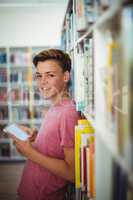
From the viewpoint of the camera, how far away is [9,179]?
416cm

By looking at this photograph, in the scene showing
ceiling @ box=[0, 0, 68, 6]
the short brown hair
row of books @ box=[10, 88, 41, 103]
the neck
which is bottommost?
row of books @ box=[10, 88, 41, 103]

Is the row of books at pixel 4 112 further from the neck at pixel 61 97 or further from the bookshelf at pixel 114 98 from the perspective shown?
the bookshelf at pixel 114 98

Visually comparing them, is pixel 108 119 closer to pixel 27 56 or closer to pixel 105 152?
pixel 105 152

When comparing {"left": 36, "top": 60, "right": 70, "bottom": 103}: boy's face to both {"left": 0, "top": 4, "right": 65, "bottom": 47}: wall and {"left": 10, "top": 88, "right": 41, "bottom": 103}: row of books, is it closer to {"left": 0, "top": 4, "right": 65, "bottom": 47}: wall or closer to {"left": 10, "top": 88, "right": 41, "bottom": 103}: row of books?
{"left": 10, "top": 88, "right": 41, "bottom": 103}: row of books

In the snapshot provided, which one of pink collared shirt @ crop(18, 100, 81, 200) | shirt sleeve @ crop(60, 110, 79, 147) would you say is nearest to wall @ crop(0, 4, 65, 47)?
pink collared shirt @ crop(18, 100, 81, 200)

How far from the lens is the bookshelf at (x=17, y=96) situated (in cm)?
508

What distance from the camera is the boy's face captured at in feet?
6.06

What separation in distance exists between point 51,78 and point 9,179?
2.71 metres

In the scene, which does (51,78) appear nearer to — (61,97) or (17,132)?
(61,97)

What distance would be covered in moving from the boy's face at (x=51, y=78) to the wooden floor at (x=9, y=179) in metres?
2.04

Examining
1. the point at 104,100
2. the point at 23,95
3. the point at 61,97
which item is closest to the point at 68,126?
the point at 61,97

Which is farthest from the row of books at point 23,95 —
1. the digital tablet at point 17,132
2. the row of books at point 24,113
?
the digital tablet at point 17,132

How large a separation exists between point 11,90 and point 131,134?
15.0 feet

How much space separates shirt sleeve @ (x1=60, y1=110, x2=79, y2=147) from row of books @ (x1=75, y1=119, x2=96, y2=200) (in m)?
0.15
